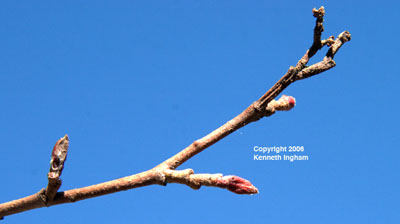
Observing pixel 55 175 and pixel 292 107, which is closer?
pixel 55 175

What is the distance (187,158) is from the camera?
2.25 metres

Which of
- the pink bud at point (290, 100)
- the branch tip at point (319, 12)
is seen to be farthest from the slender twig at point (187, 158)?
the pink bud at point (290, 100)

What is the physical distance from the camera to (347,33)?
2.30m

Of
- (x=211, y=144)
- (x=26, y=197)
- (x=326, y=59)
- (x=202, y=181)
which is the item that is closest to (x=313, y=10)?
(x=326, y=59)

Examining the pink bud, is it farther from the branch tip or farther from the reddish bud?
the reddish bud

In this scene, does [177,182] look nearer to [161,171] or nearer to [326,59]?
[161,171]

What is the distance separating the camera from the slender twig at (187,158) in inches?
83.1

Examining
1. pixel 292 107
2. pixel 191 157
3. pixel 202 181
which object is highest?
pixel 292 107

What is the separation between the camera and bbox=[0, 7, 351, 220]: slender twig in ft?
6.93

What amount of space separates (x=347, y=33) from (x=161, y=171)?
1.14 metres

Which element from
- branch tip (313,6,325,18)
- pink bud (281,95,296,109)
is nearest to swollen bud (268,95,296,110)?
pink bud (281,95,296,109)

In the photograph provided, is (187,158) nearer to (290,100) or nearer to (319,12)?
(290,100)

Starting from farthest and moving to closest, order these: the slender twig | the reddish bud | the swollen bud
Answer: the swollen bud, the slender twig, the reddish bud

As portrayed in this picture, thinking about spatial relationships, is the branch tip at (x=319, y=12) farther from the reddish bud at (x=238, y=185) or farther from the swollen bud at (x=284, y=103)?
the reddish bud at (x=238, y=185)
